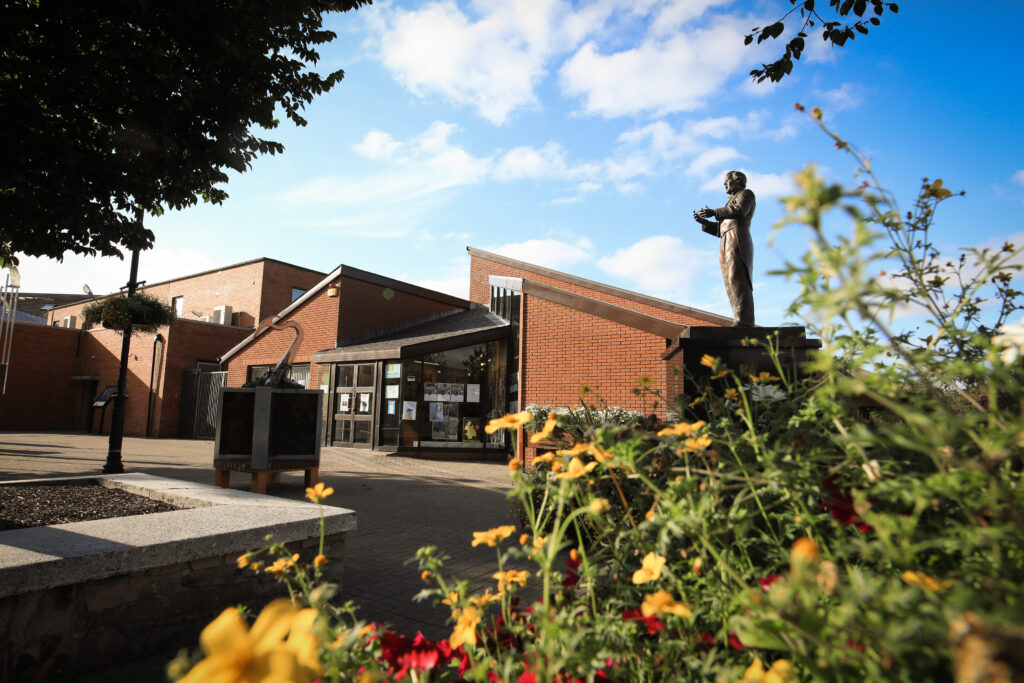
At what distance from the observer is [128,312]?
363 inches

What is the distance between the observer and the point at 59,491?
4.70m

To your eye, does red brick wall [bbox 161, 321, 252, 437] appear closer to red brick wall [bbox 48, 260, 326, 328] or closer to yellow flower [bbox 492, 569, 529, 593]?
red brick wall [bbox 48, 260, 326, 328]

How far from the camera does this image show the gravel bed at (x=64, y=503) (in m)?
3.68

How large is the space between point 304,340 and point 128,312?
9.04m

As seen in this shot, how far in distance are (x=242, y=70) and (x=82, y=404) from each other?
27.5 meters

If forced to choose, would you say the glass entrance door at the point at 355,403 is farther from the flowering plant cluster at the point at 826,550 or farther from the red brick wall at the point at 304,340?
the flowering plant cluster at the point at 826,550

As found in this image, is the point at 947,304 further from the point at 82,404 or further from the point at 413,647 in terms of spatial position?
the point at 82,404

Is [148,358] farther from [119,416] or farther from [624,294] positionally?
[624,294]

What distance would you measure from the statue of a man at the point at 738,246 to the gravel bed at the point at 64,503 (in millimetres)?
4762

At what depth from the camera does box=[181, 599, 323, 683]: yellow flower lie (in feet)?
2.16

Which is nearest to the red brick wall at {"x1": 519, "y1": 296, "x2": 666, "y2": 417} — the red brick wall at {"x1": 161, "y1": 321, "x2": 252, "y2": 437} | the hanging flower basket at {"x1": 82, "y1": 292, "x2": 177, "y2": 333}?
the hanging flower basket at {"x1": 82, "y1": 292, "x2": 177, "y2": 333}

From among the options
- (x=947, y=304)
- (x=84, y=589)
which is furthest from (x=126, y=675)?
(x=947, y=304)

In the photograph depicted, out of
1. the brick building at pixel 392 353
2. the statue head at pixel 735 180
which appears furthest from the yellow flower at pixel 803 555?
the brick building at pixel 392 353

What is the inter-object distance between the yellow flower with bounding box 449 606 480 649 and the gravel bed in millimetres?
3497
